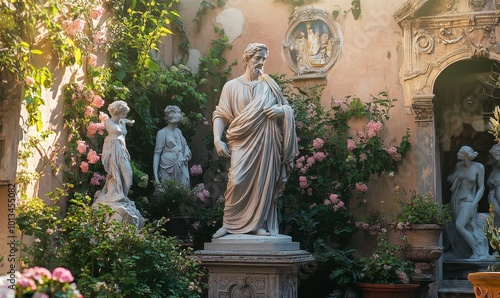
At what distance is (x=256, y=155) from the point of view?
7891mm

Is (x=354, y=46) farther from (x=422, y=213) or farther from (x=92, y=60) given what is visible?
(x=92, y=60)

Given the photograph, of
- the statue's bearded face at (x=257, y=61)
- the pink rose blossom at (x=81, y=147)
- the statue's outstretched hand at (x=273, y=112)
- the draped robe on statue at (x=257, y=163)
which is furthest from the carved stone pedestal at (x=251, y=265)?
the pink rose blossom at (x=81, y=147)

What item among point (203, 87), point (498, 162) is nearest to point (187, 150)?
point (203, 87)

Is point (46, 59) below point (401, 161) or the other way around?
the other way around

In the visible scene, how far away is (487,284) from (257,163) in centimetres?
328

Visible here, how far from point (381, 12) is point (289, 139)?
4202mm

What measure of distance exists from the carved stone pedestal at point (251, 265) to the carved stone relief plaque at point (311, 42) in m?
4.35

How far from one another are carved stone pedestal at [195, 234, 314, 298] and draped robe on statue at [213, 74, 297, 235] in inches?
8.1

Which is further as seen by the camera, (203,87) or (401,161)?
(203,87)

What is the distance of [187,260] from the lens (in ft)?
24.2

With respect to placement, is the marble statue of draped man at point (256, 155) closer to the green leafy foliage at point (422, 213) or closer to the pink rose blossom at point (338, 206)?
the pink rose blossom at point (338, 206)

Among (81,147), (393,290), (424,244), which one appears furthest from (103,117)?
(424,244)

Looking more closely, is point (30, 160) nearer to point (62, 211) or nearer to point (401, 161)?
point (62, 211)

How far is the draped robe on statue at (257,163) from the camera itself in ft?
25.7
